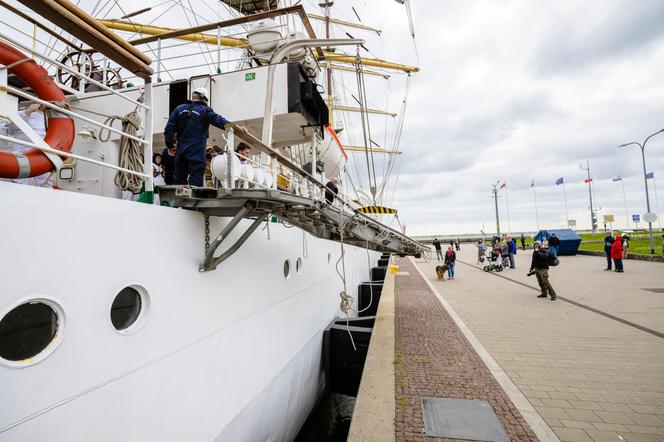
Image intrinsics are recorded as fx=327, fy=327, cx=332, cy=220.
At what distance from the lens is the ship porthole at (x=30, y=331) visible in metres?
1.96

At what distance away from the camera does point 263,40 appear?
7066 mm

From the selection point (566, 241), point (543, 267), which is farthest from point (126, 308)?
point (566, 241)

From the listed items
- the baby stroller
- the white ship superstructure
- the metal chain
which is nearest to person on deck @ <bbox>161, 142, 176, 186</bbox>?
the white ship superstructure

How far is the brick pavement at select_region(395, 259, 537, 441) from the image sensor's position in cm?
362

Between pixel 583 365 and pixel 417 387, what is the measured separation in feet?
9.11

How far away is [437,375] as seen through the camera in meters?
4.84

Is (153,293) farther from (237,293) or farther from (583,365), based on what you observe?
(583,365)

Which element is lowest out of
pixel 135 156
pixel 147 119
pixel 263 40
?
pixel 135 156

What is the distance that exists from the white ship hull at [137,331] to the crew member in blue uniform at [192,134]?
2.23 feet

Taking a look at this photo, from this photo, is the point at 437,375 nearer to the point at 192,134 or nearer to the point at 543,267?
the point at 192,134

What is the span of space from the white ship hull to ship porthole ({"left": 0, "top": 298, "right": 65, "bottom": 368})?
0.14ft

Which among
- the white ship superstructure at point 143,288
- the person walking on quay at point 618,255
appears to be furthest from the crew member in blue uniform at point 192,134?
the person walking on quay at point 618,255

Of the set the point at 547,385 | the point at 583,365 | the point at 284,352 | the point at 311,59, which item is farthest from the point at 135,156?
the point at 583,365

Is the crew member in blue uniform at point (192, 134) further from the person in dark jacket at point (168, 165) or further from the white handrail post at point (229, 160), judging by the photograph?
the person in dark jacket at point (168, 165)
